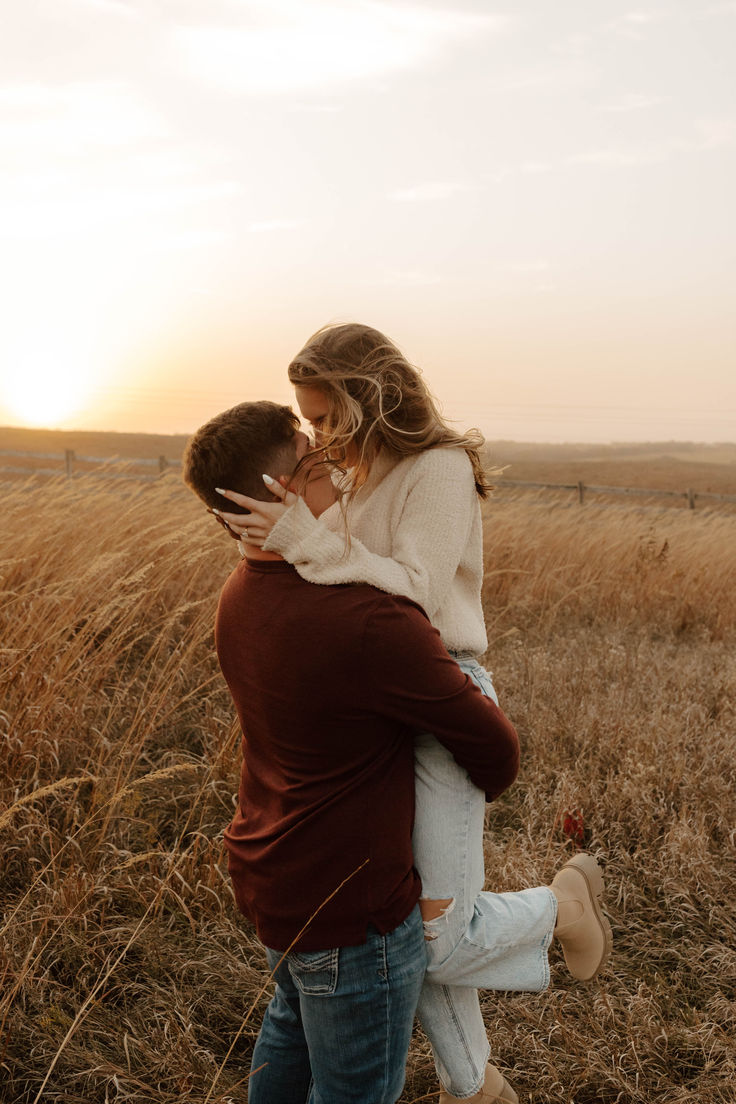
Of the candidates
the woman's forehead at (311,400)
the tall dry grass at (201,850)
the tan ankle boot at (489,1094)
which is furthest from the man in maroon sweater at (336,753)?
the tan ankle boot at (489,1094)

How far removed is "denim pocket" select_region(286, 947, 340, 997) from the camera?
1404mm

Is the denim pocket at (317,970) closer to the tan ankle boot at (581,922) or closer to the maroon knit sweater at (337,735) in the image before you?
the maroon knit sweater at (337,735)

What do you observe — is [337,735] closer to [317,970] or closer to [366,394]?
[317,970]

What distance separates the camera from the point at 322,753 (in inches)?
55.2

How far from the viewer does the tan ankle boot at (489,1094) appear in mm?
1766

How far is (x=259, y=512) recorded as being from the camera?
1398mm

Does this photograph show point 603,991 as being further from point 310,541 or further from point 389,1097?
point 310,541

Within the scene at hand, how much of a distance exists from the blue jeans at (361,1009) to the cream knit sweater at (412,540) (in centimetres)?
55

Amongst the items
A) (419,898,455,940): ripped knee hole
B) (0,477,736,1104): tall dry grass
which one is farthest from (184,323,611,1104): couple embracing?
(0,477,736,1104): tall dry grass

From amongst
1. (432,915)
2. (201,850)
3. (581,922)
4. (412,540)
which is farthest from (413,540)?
(201,850)

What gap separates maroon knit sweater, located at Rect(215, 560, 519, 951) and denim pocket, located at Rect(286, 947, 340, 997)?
0.09ft

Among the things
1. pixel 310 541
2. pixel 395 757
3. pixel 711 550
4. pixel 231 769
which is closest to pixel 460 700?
pixel 395 757

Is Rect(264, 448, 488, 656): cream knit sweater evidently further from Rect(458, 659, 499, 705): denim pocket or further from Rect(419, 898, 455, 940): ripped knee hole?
Rect(419, 898, 455, 940): ripped knee hole

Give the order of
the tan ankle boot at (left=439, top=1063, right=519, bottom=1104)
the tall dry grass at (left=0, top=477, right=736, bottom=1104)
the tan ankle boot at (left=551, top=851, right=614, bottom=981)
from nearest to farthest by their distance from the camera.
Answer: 1. the tan ankle boot at (left=439, top=1063, right=519, bottom=1104)
2. the tan ankle boot at (left=551, top=851, right=614, bottom=981)
3. the tall dry grass at (left=0, top=477, right=736, bottom=1104)
